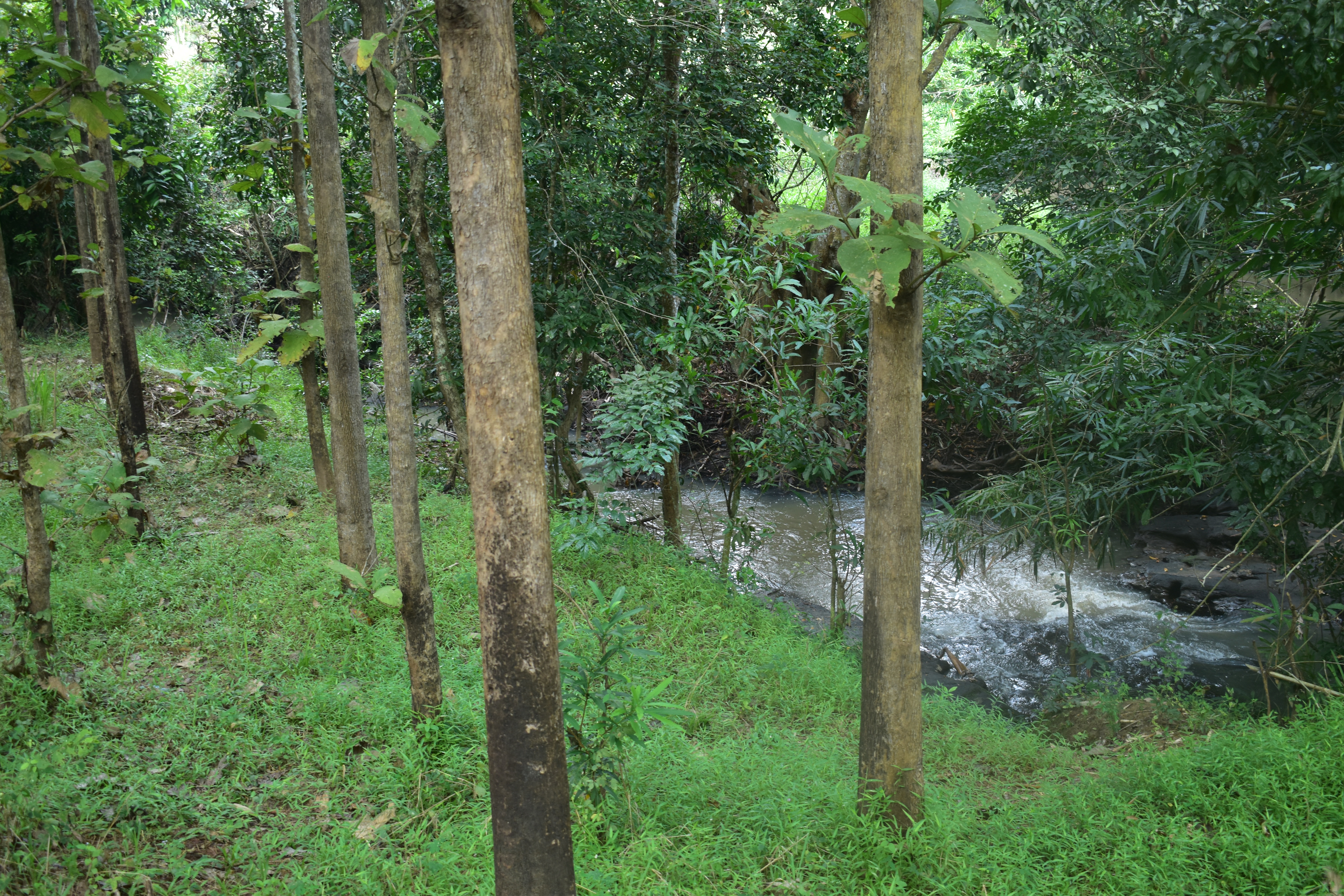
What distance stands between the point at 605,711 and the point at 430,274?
14.6 ft

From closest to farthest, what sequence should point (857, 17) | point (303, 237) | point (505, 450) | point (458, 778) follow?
point (505, 450) < point (857, 17) < point (458, 778) < point (303, 237)

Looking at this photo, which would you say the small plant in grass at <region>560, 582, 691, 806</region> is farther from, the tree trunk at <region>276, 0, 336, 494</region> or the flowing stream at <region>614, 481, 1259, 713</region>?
the flowing stream at <region>614, 481, 1259, 713</region>

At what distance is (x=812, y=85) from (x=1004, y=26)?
194 cm

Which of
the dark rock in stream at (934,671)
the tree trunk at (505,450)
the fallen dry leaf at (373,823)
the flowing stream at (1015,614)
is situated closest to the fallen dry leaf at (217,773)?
the fallen dry leaf at (373,823)

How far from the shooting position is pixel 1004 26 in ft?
22.5

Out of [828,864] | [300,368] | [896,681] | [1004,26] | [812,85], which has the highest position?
[1004,26]

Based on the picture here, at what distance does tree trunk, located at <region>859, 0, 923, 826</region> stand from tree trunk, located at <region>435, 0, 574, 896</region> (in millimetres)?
1275

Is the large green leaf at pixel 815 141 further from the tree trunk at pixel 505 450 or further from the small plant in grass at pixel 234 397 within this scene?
the small plant in grass at pixel 234 397

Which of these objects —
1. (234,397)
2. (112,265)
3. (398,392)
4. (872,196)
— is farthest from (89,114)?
(234,397)

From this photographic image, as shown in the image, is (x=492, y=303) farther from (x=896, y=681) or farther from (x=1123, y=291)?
(x=1123, y=291)

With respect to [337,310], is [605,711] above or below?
below

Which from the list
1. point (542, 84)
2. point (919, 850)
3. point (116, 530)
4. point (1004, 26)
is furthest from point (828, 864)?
point (1004, 26)

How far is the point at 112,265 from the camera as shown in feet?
17.4

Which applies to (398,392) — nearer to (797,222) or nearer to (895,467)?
(797,222)
